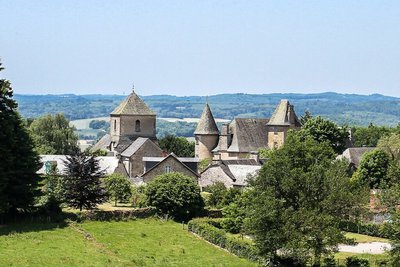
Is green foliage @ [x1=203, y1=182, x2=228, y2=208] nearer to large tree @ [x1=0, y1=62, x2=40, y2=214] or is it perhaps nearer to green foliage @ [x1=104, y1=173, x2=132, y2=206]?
green foliage @ [x1=104, y1=173, x2=132, y2=206]

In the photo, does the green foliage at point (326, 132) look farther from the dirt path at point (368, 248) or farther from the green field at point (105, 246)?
the green field at point (105, 246)

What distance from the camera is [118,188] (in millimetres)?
61938

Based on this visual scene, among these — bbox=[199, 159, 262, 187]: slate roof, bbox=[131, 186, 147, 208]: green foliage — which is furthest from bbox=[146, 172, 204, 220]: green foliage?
bbox=[199, 159, 262, 187]: slate roof

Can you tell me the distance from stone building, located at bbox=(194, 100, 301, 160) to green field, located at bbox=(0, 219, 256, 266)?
45141 millimetres

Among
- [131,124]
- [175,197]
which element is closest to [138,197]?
[175,197]

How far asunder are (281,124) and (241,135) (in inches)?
215

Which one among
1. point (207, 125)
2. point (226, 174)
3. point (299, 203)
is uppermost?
point (207, 125)

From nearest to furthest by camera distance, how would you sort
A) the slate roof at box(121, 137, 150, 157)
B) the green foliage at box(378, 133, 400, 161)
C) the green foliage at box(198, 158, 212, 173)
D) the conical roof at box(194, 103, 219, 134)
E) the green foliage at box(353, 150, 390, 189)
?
the green foliage at box(353, 150, 390, 189) < the green foliage at box(378, 133, 400, 161) < the slate roof at box(121, 137, 150, 157) < the green foliage at box(198, 158, 212, 173) < the conical roof at box(194, 103, 219, 134)

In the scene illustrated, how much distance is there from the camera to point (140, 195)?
6125 cm

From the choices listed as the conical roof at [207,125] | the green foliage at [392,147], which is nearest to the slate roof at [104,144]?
the conical roof at [207,125]

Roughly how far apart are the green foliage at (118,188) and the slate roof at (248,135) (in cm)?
3490

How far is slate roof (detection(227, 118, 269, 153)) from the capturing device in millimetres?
Answer: 96875

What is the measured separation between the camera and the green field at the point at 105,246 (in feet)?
127

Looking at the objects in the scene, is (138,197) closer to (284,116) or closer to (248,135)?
(248,135)
